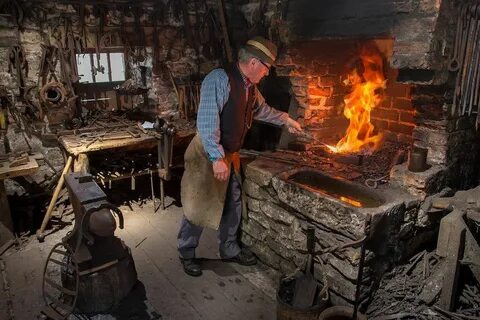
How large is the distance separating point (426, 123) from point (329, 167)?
1.05m

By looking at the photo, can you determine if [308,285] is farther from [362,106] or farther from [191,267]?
[362,106]

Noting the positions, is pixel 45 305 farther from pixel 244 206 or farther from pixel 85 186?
pixel 244 206

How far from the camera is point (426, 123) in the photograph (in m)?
3.82

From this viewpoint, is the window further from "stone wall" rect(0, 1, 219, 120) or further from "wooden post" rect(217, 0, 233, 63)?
"wooden post" rect(217, 0, 233, 63)

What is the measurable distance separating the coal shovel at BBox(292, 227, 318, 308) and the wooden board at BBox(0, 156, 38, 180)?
3.33 m

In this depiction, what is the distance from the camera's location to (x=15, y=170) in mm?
4547

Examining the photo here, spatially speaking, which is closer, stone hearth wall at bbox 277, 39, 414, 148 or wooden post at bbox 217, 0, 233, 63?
stone hearth wall at bbox 277, 39, 414, 148

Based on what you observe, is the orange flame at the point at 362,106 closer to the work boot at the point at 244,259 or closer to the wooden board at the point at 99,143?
the work boot at the point at 244,259

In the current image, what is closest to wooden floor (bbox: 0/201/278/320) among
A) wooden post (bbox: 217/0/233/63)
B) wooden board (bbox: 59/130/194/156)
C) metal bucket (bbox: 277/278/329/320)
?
metal bucket (bbox: 277/278/329/320)

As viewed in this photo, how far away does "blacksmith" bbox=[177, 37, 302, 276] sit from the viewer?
372cm

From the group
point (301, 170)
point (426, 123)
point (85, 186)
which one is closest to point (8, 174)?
point (85, 186)

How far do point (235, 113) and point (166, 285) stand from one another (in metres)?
1.89

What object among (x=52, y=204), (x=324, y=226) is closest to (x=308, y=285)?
(x=324, y=226)

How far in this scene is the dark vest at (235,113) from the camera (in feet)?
12.5
